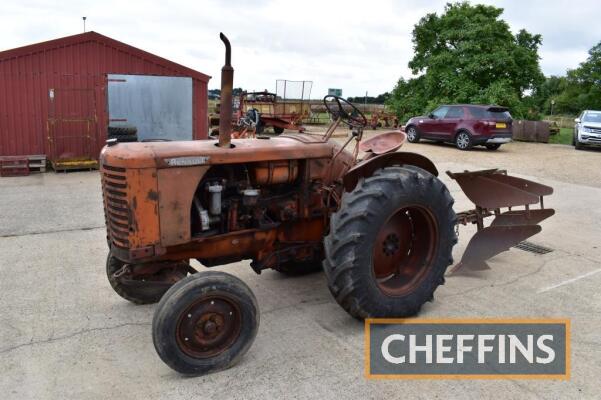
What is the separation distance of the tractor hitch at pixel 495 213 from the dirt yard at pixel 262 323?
23cm

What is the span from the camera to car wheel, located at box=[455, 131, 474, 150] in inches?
626

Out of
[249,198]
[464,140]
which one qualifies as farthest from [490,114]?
[249,198]

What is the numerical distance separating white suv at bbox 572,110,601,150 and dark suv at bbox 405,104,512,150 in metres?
3.33

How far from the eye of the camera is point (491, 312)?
161 inches

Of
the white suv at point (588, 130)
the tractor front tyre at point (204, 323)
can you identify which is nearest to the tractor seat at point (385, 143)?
the tractor front tyre at point (204, 323)

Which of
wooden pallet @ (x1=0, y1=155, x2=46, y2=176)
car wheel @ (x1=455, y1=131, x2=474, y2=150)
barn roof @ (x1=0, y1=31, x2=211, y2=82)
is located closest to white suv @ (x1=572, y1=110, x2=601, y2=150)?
car wheel @ (x1=455, y1=131, x2=474, y2=150)

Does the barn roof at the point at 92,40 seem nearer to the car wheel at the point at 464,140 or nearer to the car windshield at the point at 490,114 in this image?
the car wheel at the point at 464,140

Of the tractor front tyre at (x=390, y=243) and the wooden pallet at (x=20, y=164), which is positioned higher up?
the tractor front tyre at (x=390, y=243)

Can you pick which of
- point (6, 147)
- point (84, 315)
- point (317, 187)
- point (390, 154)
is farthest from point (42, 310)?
point (6, 147)

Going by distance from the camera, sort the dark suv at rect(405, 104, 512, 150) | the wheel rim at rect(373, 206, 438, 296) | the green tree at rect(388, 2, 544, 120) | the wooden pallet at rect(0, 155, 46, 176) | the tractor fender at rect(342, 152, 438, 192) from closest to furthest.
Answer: the tractor fender at rect(342, 152, 438, 192) → the wheel rim at rect(373, 206, 438, 296) → the wooden pallet at rect(0, 155, 46, 176) → the dark suv at rect(405, 104, 512, 150) → the green tree at rect(388, 2, 544, 120)

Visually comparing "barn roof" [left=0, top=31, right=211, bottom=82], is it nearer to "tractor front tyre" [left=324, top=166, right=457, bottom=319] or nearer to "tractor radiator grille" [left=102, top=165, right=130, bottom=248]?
"tractor radiator grille" [left=102, top=165, right=130, bottom=248]

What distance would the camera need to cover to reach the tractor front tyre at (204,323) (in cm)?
294

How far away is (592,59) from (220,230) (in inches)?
1525

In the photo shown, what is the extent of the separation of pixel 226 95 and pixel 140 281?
1.49 metres
